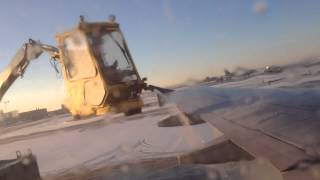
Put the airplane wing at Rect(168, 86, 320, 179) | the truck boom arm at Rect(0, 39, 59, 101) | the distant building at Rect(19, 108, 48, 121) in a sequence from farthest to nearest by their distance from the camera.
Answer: the distant building at Rect(19, 108, 48, 121) < the truck boom arm at Rect(0, 39, 59, 101) < the airplane wing at Rect(168, 86, 320, 179)

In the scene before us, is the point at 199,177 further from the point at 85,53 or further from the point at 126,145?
the point at 126,145

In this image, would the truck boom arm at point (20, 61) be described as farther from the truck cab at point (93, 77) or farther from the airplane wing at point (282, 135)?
the airplane wing at point (282, 135)

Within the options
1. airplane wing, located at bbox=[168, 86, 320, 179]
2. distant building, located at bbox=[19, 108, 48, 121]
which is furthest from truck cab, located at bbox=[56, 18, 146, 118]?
distant building, located at bbox=[19, 108, 48, 121]

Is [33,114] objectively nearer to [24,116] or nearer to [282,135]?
[24,116]

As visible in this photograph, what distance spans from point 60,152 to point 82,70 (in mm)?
9372

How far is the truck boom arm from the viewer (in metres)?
8.02

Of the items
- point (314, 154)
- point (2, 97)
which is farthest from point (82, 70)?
point (314, 154)

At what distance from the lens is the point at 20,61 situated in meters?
8.15

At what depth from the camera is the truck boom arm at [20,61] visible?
8023 millimetres

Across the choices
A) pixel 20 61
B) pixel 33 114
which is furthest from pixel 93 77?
pixel 33 114

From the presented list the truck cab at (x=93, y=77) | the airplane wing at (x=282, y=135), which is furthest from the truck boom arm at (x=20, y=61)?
the airplane wing at (x=282, y=135)

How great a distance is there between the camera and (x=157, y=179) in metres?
7.74

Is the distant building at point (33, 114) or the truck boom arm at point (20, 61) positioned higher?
the truck boom arm at point (20, 61)

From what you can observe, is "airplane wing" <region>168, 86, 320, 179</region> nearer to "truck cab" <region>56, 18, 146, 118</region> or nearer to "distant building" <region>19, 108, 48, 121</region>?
"truck cab" <region>56, 18, 146, 118</region>
